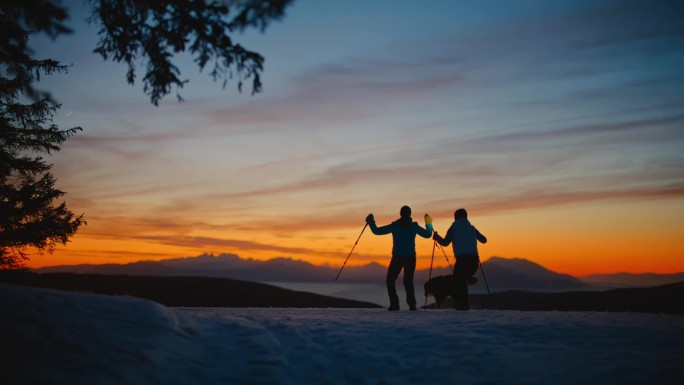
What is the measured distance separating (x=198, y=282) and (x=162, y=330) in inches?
825

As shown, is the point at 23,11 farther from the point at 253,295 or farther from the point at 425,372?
the point at 253,295

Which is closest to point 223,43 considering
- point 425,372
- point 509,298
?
point 425,372

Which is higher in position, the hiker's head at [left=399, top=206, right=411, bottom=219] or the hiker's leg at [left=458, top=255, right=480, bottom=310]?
the hiker's head at [left=399, top=206, right=411, bottom=219]

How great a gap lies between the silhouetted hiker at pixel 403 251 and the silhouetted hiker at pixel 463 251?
75cm

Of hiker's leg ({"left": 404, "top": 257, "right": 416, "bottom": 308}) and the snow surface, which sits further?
hiker's leg ({"left": 404, "top": 257, "right": 416, "bottom": 308})

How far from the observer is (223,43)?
6.68m

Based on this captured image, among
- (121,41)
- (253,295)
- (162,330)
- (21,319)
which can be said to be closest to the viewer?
(21,319)

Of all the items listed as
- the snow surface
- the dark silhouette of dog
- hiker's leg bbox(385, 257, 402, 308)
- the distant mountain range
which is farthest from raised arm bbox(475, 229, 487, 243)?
the distant mountain range

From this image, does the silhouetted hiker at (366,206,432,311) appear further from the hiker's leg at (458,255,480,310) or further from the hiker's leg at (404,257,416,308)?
the hiker's leg at (458,255,480,310)

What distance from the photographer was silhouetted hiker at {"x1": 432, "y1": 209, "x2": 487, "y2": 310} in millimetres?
12312

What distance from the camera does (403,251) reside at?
40.3 feet

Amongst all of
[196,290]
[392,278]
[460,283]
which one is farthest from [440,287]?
[196,290]

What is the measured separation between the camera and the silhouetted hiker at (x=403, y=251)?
484 inches

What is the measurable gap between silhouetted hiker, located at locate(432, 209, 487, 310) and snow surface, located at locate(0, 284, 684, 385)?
4.36 metres
